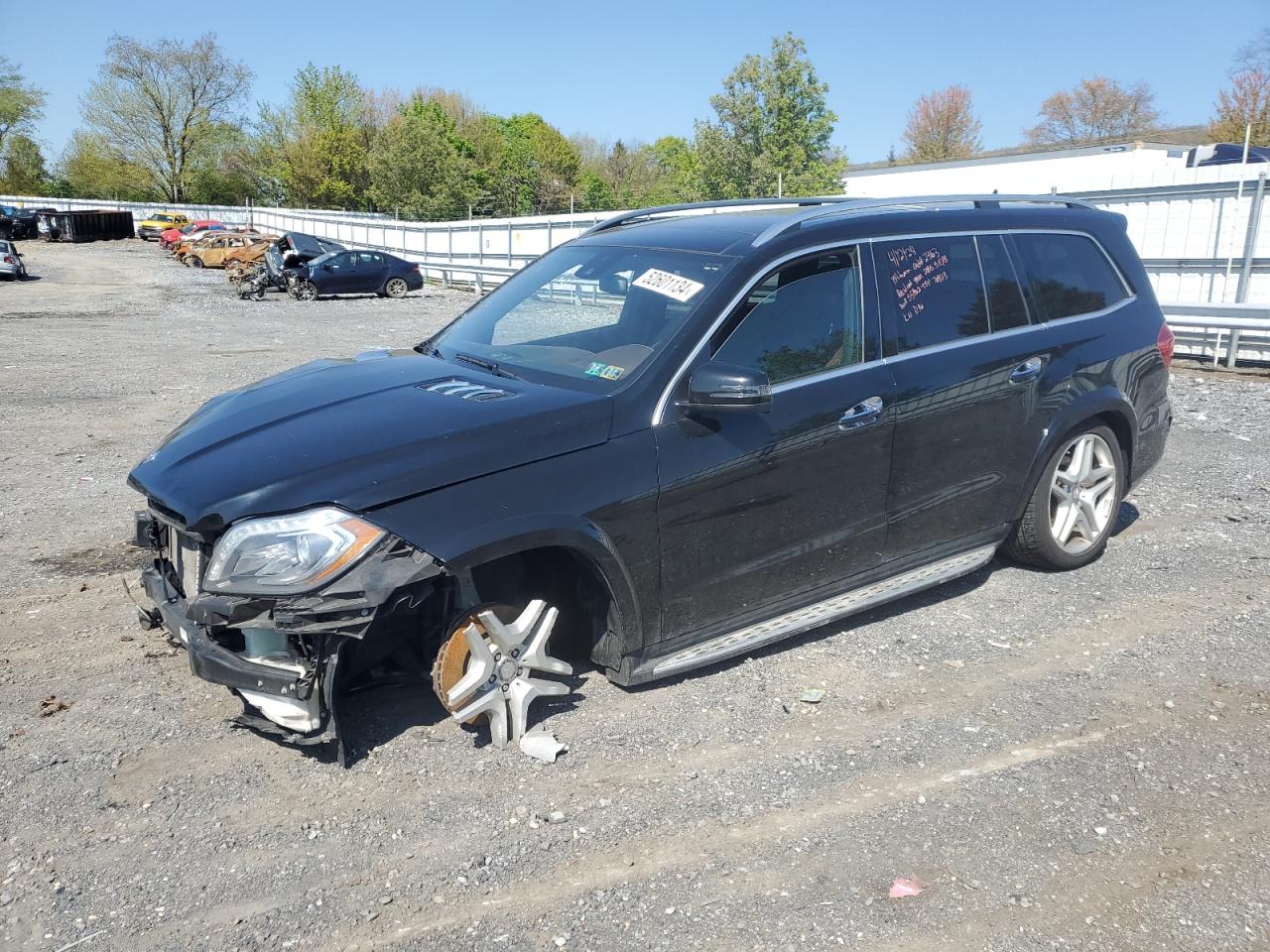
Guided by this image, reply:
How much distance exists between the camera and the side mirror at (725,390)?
367cm

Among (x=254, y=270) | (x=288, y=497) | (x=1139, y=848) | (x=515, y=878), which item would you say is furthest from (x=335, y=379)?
(x=254, y=270)

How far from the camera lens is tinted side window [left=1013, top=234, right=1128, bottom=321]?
5090 millimetres

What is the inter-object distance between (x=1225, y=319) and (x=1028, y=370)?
8506 millimetres

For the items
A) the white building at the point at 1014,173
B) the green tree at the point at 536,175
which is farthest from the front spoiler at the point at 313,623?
the green tree at the point at 536,175

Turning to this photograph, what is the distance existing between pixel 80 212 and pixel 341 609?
62.2 metres

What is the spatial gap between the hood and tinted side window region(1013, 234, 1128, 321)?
2650 millimetres

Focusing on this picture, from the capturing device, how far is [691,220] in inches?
189

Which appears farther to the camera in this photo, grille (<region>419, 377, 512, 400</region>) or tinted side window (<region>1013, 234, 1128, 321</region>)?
tinted side window (<region>1013, 234, 1128, 321</region>)

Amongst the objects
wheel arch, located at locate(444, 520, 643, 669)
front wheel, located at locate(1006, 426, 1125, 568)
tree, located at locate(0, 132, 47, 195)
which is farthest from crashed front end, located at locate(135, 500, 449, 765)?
tree, located at locate(0, 132, 47, 195)

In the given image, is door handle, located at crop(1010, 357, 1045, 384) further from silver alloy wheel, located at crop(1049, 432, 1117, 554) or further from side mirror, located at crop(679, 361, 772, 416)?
side mirror, located at crop(679, 361, 772, 416)

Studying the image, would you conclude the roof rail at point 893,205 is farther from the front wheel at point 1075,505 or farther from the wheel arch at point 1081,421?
the front wheel at point 1075,505

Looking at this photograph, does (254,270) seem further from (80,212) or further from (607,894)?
(80,212)

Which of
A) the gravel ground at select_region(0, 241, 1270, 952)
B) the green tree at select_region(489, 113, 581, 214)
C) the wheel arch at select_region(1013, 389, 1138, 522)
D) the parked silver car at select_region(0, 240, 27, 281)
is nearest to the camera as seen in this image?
the gravel ground at select_region(0, 241, 1270, 952)

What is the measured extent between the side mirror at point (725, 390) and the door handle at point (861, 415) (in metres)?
0.55
